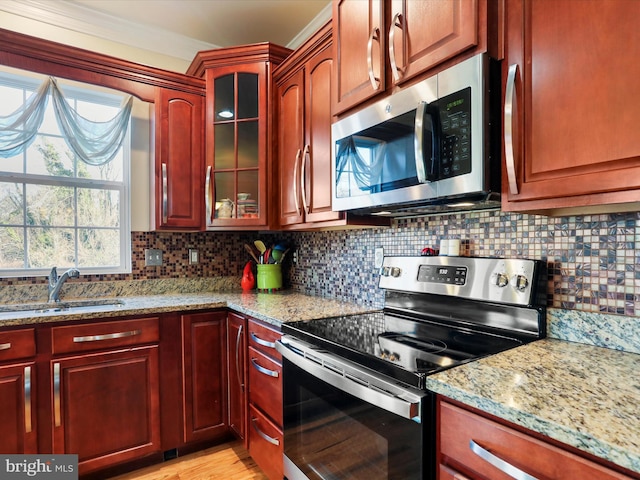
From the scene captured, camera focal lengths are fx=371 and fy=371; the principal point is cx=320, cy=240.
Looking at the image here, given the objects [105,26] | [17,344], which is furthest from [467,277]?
[105,26]

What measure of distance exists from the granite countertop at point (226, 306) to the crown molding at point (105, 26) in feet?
5.70

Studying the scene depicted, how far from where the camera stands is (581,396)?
747mm

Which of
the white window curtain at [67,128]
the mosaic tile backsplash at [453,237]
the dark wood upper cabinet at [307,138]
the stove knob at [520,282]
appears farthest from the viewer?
the white window curtain at [67,128]

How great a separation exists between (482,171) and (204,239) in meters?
2.12

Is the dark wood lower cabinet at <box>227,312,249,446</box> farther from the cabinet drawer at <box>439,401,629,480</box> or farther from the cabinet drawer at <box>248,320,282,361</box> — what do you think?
the cabinet drawer at <box>439,401,629,480</box>

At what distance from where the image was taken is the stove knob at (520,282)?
124 centimetres

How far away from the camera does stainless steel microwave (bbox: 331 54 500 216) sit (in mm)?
1117

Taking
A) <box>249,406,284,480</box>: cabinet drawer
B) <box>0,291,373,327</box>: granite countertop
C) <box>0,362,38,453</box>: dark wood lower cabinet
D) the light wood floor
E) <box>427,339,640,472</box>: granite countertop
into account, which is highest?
<box>427,339,640,472</box>: granite countertop

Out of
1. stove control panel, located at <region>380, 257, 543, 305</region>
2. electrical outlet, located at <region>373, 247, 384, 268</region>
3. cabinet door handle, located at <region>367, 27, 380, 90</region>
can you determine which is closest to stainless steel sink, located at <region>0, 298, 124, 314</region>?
electrical outlet, located at <region>373, 247, 384, 268</region>

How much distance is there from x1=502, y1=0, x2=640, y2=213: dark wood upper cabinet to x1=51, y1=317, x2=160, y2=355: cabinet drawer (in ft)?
5.81

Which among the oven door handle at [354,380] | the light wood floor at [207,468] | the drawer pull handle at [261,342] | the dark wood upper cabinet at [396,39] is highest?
the dark wood upper cabinet at [396,39]

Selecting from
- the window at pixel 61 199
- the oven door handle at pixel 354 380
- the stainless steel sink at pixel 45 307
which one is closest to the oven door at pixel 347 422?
the oven door handle at pixel 354 380

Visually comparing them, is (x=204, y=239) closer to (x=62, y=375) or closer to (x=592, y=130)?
(x=62, y=375)

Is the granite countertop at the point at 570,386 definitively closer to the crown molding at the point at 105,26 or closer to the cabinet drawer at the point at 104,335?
the cabinet drawer at the point at 104,335
